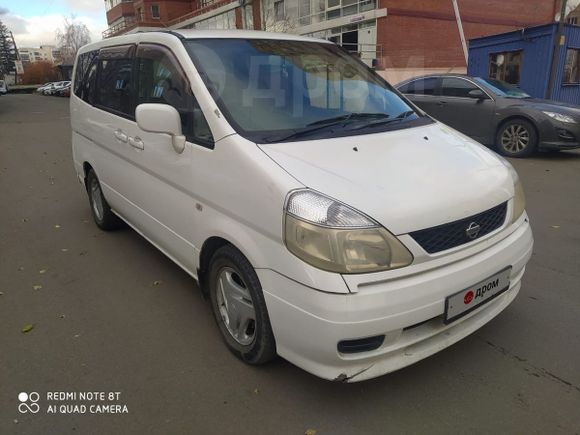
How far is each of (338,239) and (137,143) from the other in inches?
81.4

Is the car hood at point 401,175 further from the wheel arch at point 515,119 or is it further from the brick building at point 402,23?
the brick building at point 402,23

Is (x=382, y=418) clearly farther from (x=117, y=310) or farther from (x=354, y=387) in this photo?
(x=117, y=310)

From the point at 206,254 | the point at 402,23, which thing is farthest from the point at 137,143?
the point at 402,23

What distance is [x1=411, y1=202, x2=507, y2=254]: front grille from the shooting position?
2.15 meters

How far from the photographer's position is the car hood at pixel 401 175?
6.97ft

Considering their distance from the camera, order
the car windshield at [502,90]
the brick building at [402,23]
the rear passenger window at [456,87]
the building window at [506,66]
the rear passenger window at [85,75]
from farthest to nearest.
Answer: the brick building at [402,23] → the building window at [506,66] → the rear passenger window at [456,87] → the car windshield at [502,90] → the rear passenger window at [85,75]

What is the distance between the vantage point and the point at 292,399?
2420mm

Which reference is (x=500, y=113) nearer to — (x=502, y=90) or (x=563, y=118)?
(x=502, y=90)

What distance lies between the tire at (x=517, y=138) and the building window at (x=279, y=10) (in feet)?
86.9

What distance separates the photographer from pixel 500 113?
27.3 feet

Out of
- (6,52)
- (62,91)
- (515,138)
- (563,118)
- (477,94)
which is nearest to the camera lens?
(563,118)

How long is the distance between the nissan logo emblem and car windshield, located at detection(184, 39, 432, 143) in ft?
2.92

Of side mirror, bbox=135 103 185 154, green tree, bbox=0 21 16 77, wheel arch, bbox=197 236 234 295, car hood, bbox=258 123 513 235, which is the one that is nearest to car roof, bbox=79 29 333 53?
side mirror, bbox=135 103 185 154

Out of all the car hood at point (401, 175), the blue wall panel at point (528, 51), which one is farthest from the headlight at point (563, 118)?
the blue wall panel at point (528, 51)
